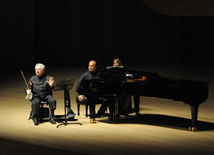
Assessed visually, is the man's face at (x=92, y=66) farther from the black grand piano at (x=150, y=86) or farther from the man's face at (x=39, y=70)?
the man's face at (x=39, y=70)

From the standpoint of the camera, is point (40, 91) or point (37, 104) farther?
point (40, 91)

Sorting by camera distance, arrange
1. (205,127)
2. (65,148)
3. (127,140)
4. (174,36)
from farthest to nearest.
A: 1. (174,36)
2. (205,127)
3. (127,140)
4. (65,148)

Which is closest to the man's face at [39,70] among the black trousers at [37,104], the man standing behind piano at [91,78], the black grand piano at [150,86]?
the black trousers at [37,104]

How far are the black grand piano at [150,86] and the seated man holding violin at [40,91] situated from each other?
2.32 feet

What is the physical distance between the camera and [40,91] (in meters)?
7.39

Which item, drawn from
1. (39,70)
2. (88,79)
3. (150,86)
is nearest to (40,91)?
(39,70)

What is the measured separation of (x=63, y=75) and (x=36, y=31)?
2.98 metres

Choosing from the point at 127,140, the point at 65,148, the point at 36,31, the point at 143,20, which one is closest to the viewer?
the point at 65,148

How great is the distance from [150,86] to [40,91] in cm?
194

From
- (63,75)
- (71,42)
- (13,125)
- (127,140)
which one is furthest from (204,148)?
(71,42)

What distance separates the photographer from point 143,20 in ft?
53.4

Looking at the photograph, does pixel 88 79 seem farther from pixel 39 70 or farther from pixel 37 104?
pixel 37 104

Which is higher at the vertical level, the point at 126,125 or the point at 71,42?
the point at 71,42

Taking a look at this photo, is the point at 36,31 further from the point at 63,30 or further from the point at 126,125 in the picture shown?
the point at 126,125
